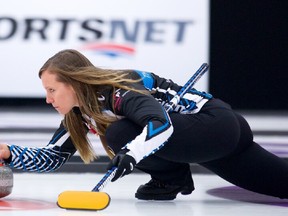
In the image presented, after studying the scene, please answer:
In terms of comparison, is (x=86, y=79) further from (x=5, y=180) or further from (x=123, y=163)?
(x=5, y=180)

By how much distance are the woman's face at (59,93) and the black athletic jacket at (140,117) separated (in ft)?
0.32

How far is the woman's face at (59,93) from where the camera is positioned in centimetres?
273

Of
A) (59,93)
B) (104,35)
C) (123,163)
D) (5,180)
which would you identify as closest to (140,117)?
(123,163)

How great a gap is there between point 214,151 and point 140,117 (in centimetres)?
38

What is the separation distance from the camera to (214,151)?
2867 millimetres

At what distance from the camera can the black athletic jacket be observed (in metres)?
2.56

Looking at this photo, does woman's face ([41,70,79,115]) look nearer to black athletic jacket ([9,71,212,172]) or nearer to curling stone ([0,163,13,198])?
black athletic jacket ([9,71,212,172])

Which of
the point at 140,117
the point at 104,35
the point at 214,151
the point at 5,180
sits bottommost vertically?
the point at 104,35

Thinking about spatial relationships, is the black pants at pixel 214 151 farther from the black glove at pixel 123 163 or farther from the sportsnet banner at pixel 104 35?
the sportsnet banner at pixel 104 35

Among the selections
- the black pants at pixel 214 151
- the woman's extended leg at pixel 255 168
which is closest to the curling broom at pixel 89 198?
the black pants at pixel 214 151

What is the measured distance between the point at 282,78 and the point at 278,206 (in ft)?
13.9

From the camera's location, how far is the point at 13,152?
2.99 m

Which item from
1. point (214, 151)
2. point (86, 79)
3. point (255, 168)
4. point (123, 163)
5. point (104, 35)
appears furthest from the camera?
point (104, 35)

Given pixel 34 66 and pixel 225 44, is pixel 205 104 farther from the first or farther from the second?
pixel 225 44
